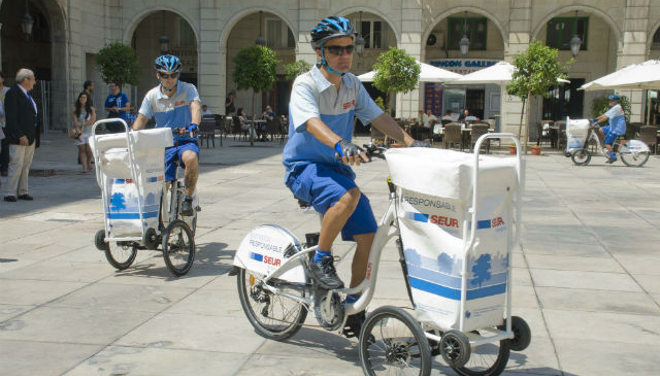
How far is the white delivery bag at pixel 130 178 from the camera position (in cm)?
575

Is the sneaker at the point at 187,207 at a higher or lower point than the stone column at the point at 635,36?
lower

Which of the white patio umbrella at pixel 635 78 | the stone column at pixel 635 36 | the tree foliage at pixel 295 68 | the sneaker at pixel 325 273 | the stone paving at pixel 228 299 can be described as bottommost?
the stone paving at pixel 228 299

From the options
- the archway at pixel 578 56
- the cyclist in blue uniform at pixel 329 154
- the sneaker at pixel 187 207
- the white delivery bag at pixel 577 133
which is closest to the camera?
the cyclist in blue uniform at pixel 329 154

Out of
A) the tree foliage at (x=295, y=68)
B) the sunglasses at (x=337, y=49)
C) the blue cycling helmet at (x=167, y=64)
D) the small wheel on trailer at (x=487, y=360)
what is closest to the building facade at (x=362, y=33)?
the tree foliage at (x=295, y=68)

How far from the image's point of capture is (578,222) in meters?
8.76

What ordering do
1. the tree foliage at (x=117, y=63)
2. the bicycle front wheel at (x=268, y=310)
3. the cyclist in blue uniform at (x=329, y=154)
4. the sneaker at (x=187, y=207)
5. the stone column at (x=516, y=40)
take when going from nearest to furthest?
the cyclist in blue uniform at (x=329, y=154), the bicycle front wheel at (x=268, y=310), the sneaker at (x=187, y=207), the tree foliage at (x=117, y=63), the stone column at (x=516, y=40)

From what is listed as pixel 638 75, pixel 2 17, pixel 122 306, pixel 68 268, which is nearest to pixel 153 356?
pixel 122 306

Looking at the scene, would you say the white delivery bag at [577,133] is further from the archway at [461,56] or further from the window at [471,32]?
the window at [471,32]

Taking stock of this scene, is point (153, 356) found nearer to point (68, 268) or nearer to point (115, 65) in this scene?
point (68, 268)

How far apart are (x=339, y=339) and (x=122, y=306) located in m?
1.64

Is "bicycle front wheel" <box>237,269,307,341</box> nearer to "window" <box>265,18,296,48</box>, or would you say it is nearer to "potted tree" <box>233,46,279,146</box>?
"potted tree" <box>233,46,279,146</box>

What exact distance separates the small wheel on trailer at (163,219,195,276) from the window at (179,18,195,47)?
28.9 meters

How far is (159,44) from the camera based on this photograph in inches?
1313

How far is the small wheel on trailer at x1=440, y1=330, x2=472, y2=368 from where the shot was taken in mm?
3023
